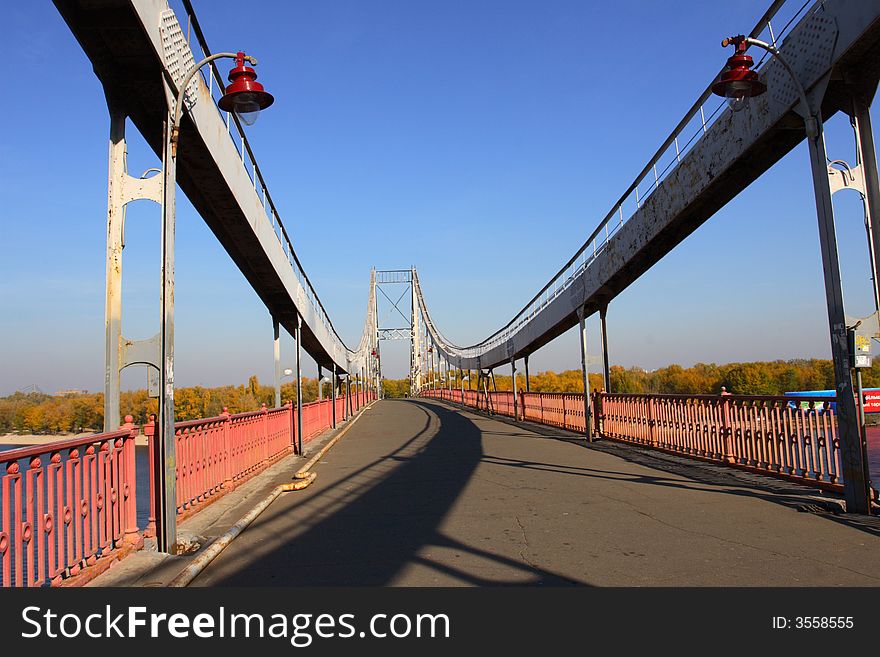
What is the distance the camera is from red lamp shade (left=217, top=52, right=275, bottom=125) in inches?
280

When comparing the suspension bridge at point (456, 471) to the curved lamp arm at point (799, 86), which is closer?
the suspension bridge at point (456, 471)

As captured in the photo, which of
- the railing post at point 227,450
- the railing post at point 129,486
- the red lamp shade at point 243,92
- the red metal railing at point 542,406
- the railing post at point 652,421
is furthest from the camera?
the red metal railing at point 542,406

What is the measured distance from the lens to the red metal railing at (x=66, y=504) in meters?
4.21

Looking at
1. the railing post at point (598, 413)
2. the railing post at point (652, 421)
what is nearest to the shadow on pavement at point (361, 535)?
the railing post at point (652, 421)

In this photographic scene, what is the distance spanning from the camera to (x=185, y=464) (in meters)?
7.85

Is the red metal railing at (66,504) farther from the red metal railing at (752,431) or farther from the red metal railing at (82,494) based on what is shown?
the red metal railing at (752,431)

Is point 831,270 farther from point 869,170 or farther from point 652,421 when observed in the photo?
point 652,421

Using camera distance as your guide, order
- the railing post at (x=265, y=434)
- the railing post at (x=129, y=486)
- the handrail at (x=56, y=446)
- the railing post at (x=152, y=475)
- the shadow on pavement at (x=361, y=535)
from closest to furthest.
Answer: the handrail at (x=56, y=446) → the shadow on pavement at (x=361, y=535) → the railing post at (x=129, y=486) → the railing post at (x=152, y=475) → the railing post at (x=265, y=434)

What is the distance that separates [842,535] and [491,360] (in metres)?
28.1

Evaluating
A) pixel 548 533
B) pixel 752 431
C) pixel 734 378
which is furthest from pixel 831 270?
pixel 734 378

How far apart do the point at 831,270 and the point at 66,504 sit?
7.70 m

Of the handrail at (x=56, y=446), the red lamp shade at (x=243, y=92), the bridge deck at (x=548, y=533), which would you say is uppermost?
the red lamp shade at (x=243, y=92)

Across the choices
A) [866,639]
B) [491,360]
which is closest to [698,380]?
[491,360]

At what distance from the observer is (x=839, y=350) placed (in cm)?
727
